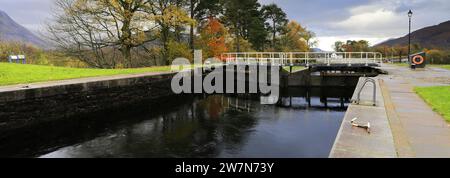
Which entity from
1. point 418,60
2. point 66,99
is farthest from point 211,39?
point 66,99

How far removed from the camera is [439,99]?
10.2m

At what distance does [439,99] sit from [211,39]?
1208 inches

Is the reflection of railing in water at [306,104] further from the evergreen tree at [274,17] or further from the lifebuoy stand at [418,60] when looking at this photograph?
the evergreen tree at [274,17]

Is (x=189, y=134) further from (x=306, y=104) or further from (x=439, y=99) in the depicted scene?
(x=306, y=104)

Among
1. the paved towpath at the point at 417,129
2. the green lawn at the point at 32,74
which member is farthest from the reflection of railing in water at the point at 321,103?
the green lawn at the point at 32,74

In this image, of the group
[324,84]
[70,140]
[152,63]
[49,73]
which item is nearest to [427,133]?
[70,140]

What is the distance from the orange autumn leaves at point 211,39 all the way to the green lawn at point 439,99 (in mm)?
28067

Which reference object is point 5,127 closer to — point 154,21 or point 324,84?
point 154,21

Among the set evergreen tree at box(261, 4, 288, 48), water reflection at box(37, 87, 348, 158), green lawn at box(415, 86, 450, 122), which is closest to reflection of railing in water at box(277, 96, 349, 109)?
water reflection at box(37, 87, 348, 158)

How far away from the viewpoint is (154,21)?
2955 cm

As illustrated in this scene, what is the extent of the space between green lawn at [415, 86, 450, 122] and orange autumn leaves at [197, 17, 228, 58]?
28.1m

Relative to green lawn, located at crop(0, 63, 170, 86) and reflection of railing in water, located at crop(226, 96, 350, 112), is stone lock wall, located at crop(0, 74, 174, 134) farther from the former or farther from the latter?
reflection of railing in water, located at crop(226, 96, 350, 112)

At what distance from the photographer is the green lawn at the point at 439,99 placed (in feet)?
27.7

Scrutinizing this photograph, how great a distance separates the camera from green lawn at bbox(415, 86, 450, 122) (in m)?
8.46
